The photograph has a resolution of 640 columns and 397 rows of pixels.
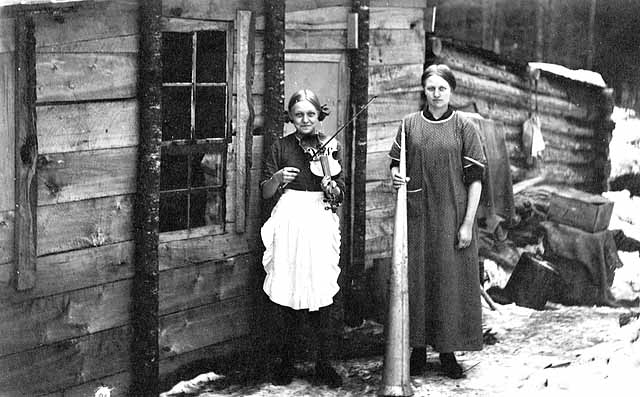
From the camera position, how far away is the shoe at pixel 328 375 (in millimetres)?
7402

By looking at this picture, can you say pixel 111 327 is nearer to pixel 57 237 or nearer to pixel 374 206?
pixel 57 237

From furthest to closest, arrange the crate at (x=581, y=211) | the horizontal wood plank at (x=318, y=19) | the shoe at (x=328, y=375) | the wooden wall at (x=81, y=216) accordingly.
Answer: the crate at (x=581, y=211), the horizontal wood plank at (x=318, y=19), the shoe at (x=328, y=375), the wooden wall at (x=81, y=216)

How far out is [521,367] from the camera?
8.10 m

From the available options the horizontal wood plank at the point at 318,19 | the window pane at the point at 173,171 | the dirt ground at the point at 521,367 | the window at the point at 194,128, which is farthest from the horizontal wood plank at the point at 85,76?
the dirt ground at the point at 521,367

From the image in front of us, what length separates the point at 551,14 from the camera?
16250mm

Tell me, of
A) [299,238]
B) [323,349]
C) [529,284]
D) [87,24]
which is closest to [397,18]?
[299,238]

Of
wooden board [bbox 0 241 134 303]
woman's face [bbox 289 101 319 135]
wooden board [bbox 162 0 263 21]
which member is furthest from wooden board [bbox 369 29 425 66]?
wooden board [bbox 0 241 134 303]

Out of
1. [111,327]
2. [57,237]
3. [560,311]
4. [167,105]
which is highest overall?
[167,105]

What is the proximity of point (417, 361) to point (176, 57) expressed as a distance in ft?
9.46

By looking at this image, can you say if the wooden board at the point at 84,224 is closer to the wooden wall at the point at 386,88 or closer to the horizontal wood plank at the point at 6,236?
the horizontal wood plank at the point at 6,236

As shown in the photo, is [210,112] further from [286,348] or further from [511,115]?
[511,115]

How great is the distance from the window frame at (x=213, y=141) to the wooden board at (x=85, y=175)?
1.64 ft

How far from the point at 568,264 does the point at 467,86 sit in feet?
7.74

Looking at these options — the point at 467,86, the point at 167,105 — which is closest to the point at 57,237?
the point at 167,105
